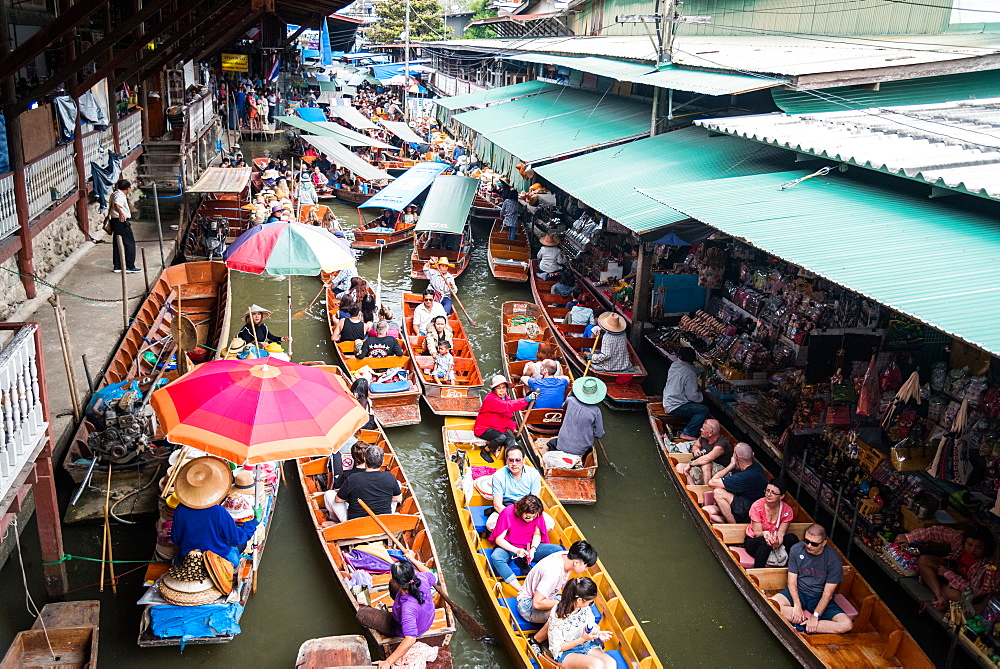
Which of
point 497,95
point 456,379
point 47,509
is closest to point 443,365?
point 456,379

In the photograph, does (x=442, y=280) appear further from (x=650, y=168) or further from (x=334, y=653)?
(x=334, y=653)

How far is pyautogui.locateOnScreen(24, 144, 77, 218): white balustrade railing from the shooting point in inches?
437

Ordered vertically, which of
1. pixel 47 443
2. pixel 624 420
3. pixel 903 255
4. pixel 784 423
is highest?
pixel 903 255

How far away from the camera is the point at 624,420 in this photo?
36.0ft

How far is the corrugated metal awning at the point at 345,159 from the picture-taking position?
20.5 metres

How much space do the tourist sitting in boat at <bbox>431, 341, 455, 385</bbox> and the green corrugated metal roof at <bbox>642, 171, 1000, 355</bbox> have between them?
Result: 12.8 feet

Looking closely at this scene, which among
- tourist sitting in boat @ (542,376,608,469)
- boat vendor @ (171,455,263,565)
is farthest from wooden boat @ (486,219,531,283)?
boat vendor @ (171,455,263,565)

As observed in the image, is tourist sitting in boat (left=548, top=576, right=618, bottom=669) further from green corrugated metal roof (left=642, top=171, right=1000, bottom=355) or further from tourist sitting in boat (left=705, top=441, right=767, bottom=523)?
green corrugated metal roof (left=642, top=171, right=1000, bottom=355)

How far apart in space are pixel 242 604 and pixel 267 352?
4.54 metres

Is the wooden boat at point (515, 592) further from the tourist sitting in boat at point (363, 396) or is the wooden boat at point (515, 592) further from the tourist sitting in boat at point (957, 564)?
the tourist sitting in boat at point (957, 564)

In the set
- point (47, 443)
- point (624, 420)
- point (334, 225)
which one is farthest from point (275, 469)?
point (334, 225)

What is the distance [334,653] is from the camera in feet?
19.6

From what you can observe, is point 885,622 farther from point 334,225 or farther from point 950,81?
point 334,225

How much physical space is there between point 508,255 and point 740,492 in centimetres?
1053
